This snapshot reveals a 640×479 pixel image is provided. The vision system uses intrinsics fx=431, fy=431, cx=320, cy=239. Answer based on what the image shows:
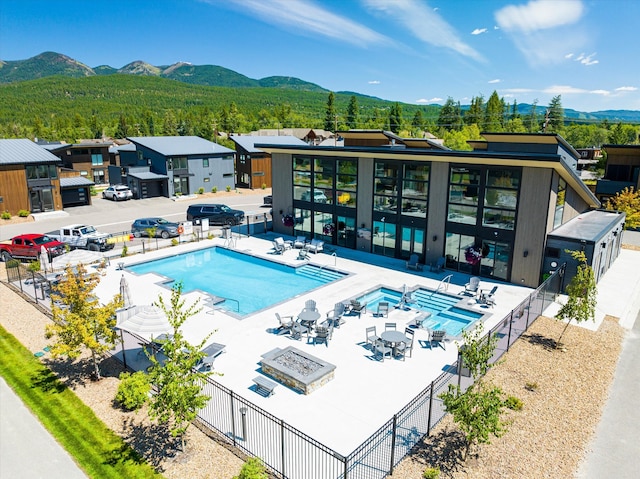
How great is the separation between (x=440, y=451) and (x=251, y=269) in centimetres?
1851

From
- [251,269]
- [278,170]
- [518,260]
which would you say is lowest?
[251,269]

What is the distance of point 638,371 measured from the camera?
1517 centimetres

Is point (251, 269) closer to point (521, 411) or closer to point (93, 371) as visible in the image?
point (93, 371)

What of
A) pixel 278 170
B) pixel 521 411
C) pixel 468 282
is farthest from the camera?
A: pixel 278 170

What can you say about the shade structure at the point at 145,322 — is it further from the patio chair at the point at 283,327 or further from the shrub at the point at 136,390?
the patio chair at the point at 283,327

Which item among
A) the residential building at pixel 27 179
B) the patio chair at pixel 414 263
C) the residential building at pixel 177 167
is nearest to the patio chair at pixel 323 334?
the patio chair at pixel 414 263

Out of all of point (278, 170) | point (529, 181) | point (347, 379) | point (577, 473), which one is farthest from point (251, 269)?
point (577, 473)

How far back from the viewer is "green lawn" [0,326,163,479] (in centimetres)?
1057

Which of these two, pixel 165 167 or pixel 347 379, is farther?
pixel 165 167

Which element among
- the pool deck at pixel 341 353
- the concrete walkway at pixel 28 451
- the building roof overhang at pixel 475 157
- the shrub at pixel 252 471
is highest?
the building roof overhang at pixel 475 157

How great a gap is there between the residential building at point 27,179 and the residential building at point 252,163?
23516mm

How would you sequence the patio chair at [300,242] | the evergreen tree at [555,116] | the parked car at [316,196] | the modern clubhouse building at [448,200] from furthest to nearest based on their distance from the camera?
the evergreen tree at [555,116] → the parked car at [316,196] → the patio chair at [300,242] → the modern clubhouse building at [448,200]

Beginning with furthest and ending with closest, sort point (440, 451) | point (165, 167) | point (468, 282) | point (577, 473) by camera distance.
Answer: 1. point (165, 167)
2. point (468, 282)
3. point (440, 451)
4. point (577, 473)

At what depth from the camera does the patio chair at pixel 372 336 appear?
16266 millimetres
